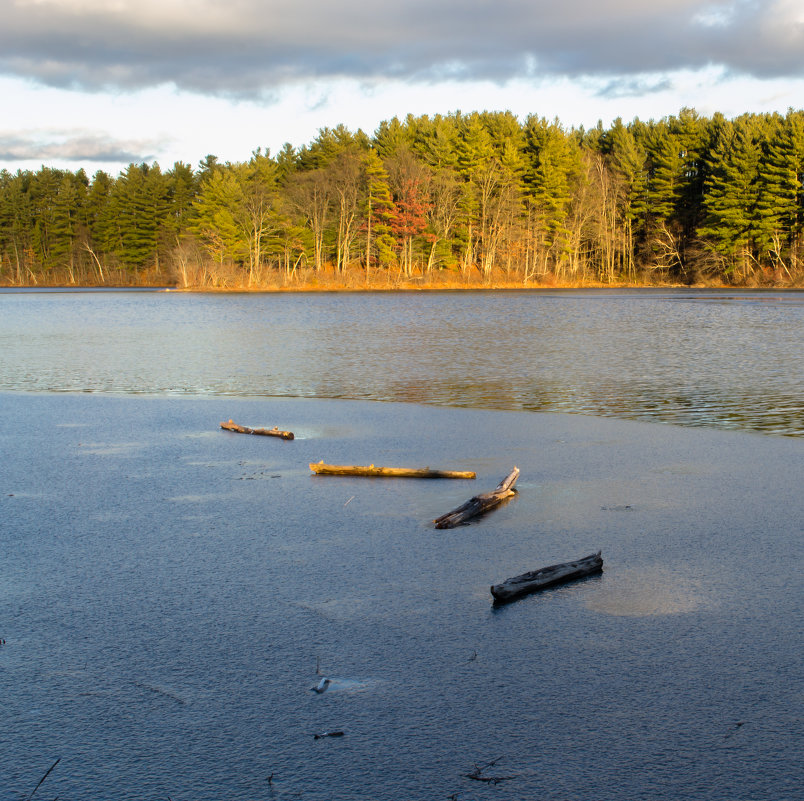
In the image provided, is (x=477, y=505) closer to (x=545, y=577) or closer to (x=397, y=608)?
(x=545, y=577)

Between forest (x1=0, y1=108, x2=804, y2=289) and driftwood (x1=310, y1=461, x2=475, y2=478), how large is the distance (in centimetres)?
6970

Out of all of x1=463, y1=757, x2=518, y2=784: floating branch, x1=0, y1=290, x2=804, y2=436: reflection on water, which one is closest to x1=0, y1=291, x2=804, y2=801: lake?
x1=463, y1=757, x2=518, y2=784: floating branch

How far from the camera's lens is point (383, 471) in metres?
10.2

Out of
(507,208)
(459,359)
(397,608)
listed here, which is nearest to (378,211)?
(507,208)

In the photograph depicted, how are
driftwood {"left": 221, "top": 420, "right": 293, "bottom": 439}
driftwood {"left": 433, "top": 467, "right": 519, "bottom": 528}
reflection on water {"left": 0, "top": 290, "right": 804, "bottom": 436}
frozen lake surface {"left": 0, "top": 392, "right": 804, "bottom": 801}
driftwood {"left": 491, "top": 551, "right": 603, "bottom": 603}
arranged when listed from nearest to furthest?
1. frozen lake surface {"left": 0, "top": 392, "right": 804, "bottom": 801}
2. driftwood {"left": 491, "top": 551, "right": 603, "bottom": 603}
3. driftwood {"left": 433, "top": 467, "right": 519, "bottom": 528}
4. driftwood {"left": 221, "top": 420, "right": 293, "bottom": 439}
5. reflection on water {"left": 0, "top": 290, "right": 804, "bottom": 436}

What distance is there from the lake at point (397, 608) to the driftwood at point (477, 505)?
146 millimetres

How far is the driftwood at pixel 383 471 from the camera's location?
10.0 metres

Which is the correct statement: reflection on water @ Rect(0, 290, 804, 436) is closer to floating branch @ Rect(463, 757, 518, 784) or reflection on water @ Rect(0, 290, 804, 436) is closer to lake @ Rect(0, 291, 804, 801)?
lake @ Rect(0, 291, 804, 801)

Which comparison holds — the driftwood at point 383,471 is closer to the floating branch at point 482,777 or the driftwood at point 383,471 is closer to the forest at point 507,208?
the floating branch at point 482,777

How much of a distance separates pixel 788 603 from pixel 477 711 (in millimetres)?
2744

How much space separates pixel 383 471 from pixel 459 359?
560 inches

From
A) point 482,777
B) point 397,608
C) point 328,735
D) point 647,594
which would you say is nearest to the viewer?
point 482,777

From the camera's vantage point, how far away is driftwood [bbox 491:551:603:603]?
6.13m

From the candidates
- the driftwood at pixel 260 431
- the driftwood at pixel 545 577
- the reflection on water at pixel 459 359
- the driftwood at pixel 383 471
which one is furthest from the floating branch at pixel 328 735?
the reflection on water at pixel 459 359
